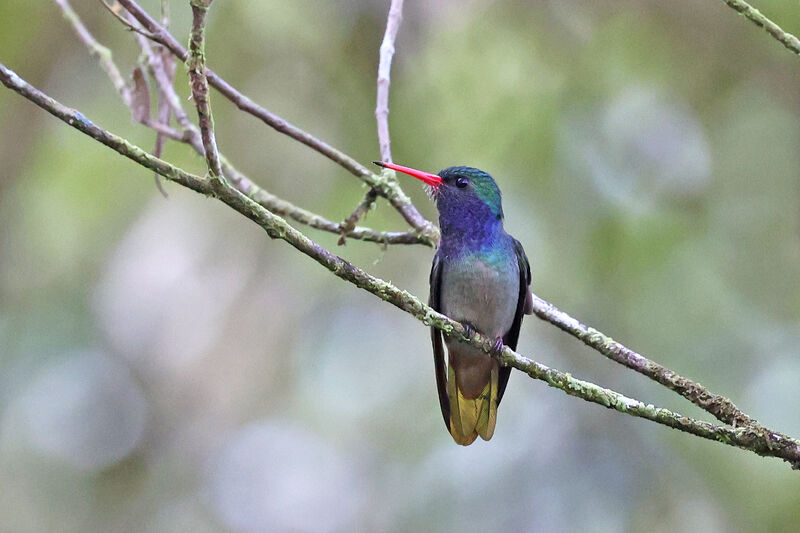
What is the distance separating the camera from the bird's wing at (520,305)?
383 cm

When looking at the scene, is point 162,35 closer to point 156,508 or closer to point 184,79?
point 184,79

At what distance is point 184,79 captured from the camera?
5.97 metres

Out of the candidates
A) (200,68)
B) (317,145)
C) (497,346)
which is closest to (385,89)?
(317,145)

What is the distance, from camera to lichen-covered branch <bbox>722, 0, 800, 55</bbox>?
9.37ft

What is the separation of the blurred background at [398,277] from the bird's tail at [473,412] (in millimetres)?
1655

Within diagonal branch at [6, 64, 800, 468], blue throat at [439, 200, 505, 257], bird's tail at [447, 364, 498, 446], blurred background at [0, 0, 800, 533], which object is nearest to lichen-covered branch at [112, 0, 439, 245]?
blue throat at [439, 200, 505, 257]

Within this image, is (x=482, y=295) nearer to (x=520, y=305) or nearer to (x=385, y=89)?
(x=520, y=305)

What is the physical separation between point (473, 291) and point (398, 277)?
2.61 meters

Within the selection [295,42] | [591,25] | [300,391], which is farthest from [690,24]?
[300,391]

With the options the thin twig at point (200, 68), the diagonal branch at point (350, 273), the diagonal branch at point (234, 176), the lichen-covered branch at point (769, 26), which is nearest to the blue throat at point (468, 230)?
the diagonal branch at point (234, 176)

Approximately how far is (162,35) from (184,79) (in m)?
2.74

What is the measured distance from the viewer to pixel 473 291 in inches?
151

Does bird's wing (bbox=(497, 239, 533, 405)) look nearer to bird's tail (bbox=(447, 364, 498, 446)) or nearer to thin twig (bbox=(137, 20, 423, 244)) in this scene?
bird's tail (bbox=(447, 364, 498, 446))

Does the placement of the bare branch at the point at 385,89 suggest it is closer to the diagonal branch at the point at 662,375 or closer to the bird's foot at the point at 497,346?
the bird's foot at the point at 497,346
